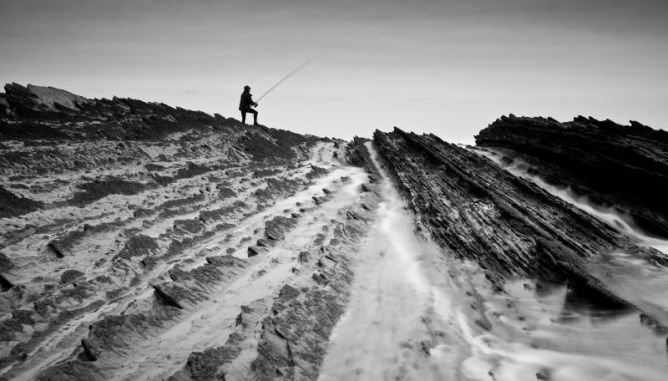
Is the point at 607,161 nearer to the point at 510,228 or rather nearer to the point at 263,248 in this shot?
the point at 510,228

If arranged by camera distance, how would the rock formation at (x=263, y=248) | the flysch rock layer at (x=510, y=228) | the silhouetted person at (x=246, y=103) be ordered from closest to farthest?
1. the rock formation at (x=263, y=248)
2. the flysch rock layer at (x=510, y=228)
3. the silhouetted person at (x=246, y=103)

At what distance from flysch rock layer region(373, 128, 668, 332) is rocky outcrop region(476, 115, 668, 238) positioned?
224 cm

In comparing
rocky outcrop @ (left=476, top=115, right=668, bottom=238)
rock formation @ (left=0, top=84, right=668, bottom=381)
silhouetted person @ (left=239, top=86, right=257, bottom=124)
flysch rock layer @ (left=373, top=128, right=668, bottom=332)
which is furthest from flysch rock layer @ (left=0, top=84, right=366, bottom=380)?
rocky outcrop @ (left=476, top=115, right=668, bottom=238)

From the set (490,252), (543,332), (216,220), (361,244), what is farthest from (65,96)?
(543,332)

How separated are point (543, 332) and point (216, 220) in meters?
6.75

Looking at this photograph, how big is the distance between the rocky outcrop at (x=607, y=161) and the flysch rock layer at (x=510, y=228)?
7.36 ft

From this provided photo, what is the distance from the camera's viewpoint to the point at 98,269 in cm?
600

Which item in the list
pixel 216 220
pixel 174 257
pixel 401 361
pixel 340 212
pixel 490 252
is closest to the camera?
pixel 401 361

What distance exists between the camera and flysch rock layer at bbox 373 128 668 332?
23.0ft

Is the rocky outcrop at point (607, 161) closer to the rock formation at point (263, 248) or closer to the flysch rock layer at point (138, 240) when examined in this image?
the rock formation at point (263, 248)

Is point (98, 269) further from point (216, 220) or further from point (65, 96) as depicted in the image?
point (65, 96)

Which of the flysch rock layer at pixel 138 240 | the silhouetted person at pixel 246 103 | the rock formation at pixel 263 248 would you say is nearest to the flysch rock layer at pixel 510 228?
the rock formation at pixel 263 248

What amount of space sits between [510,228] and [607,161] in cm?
708

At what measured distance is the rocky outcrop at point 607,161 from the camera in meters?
11.6
